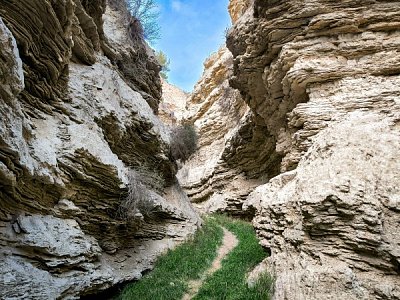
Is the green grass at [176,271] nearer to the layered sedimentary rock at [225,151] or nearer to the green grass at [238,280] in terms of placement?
the green grass at [238,280]

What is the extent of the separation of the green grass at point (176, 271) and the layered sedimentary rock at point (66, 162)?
460 millimetres

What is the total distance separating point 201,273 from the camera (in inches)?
325

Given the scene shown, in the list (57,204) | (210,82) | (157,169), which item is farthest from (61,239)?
(210,82)

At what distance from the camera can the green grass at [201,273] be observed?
20.5ft

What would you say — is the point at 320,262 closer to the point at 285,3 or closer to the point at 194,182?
the point at 285,3

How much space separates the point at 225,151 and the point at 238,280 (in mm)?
13817

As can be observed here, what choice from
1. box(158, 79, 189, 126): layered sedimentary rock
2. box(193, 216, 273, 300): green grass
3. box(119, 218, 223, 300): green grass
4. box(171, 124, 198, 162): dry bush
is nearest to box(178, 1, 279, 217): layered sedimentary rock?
box(171, 124, 198, 162): dry bush

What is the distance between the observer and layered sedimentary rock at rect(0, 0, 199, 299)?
5184mm

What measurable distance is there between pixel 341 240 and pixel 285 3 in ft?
29.6

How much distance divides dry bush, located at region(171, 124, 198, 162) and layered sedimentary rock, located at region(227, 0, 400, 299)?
770cm

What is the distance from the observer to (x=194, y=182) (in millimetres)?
22172

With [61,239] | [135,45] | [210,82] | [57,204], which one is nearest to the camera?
[61,239]

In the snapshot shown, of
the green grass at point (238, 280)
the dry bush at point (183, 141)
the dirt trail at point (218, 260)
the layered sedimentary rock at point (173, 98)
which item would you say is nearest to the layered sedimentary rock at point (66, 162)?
the dirt trail at point (218, 260)

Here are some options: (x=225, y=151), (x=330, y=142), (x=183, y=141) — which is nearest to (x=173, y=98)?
(x=183, y=141)
